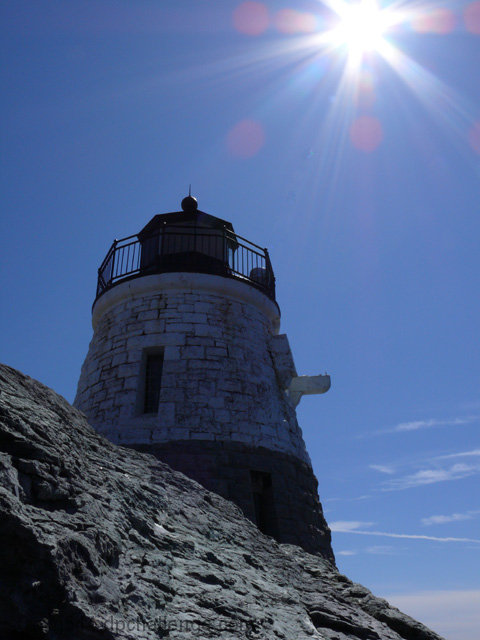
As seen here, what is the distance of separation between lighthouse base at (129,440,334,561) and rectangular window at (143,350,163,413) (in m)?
1.06

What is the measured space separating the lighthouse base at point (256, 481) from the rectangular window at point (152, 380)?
1058 mm

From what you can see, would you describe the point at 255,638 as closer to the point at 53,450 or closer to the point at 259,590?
the point at 259,590

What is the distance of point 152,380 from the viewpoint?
1010 centimetres

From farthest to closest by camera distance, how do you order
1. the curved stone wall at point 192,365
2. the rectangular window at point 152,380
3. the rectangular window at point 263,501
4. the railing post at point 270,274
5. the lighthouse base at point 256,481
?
the railing post at point 270,274 < the rectangular window at point 152,380 < the curved stone wall at point 192,365 < the rectangular window at point 263,501 < the lighthouse base at point 256,481

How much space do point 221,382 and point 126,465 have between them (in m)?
Result: 4.86

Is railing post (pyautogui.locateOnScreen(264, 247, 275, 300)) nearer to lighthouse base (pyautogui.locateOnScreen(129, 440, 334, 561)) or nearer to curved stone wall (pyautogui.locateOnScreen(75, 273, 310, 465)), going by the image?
curved stone wall (pyautogui.locateOnScreen(75, 273, 310, 465))

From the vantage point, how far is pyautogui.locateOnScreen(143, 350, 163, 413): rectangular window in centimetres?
988

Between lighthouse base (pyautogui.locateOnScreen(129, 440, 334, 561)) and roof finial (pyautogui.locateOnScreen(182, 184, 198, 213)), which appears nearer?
lighthouse base (pyautogui.locateOnScreen(129, 440, 334, 561))

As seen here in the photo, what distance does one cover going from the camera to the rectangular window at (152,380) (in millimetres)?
9883

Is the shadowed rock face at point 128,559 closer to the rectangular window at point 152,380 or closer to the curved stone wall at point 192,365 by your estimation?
the curved stone wall at point 192,365

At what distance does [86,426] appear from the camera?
5.09m

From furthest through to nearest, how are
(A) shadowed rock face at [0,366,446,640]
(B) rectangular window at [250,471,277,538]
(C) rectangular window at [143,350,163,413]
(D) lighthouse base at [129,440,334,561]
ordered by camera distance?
(C) rectangular window at [143,350,163,413], (B) rectangular window at [250,471,277,538], (D) lighthouse base at [129,440,334,561], (A) shadowed rock face at [0,366,446,640]

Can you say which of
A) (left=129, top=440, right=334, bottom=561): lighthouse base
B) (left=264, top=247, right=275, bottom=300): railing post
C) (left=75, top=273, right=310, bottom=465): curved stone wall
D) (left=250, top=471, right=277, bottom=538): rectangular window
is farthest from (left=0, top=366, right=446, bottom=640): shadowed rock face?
(left=264, top=247, right=275, bottom=300): railing post

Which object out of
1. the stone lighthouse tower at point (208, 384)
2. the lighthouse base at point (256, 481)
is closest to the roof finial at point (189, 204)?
the stone lighthouse tower at point (208, 384)
